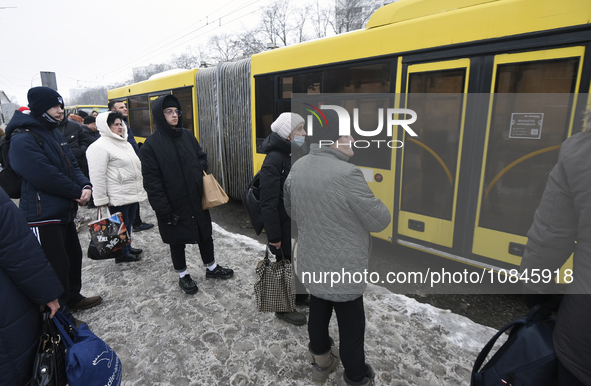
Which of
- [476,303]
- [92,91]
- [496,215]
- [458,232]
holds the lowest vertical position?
[476,303]

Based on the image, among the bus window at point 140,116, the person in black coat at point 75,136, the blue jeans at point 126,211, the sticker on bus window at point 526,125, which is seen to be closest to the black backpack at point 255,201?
the blue jeans at point 126,211

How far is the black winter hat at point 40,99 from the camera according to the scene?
259 centimetres

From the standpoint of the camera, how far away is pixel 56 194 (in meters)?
2.74

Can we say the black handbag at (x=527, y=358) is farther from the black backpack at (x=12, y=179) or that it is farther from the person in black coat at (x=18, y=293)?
the black backpack at (x=12, y=179)

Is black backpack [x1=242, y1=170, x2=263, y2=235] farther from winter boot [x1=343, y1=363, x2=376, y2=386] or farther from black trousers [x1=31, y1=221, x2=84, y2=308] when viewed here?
black trousers [x1=31, y1=221, x2=84, y2=308]

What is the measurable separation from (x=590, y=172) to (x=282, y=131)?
1974 millimetres

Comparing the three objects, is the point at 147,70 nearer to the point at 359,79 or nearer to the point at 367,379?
the point at 359,79

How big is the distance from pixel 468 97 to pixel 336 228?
8.06 feet

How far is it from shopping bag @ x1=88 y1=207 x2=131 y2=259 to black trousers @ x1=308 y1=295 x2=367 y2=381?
2459mm

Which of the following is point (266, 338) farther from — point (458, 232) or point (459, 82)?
point (459, 82)

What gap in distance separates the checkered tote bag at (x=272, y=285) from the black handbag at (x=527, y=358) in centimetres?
160

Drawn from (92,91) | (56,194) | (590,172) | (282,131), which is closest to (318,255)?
(282,131)

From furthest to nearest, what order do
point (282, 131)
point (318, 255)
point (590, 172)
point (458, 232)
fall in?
point (458, 232) < point (282, 131) < point (318, 255) < point (590, 172)

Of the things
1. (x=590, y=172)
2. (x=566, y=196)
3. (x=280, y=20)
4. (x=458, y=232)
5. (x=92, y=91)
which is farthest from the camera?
(x=92, y=91)
